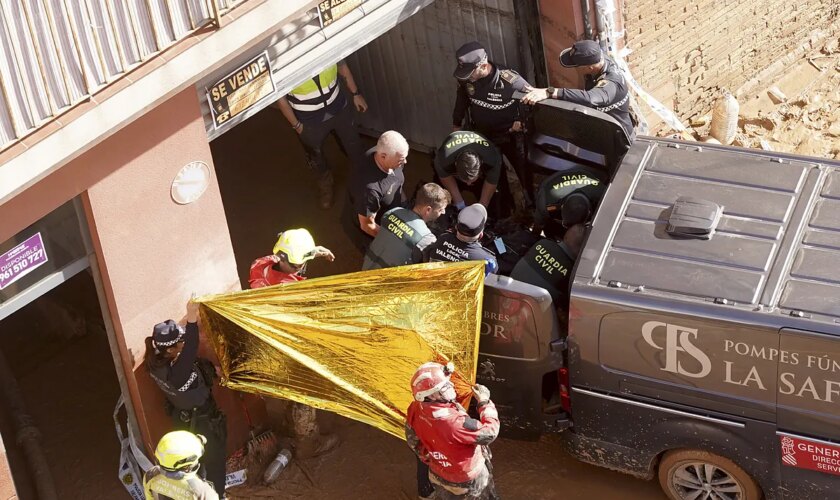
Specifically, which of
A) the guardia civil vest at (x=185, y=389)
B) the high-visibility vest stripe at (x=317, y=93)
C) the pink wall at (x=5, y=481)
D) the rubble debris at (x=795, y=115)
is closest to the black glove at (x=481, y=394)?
the guardia civil vest at (x=185, y=389)

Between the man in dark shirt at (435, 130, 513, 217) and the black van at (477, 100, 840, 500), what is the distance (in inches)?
55.7

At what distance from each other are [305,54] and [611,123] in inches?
93.0

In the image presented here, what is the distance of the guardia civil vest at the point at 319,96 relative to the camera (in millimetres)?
10258

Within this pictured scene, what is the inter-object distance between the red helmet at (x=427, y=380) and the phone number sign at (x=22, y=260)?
2.55m

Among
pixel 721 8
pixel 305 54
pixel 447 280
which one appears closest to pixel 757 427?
pixel 447 280

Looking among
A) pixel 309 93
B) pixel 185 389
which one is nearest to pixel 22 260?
pixel 185 389

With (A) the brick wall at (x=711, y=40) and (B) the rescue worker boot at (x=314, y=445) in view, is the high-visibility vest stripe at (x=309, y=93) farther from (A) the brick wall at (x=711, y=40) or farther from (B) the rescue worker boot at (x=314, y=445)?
(B) the rescue worker boot at (x=314, y=445)

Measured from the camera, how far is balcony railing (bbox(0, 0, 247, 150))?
6.61 metres

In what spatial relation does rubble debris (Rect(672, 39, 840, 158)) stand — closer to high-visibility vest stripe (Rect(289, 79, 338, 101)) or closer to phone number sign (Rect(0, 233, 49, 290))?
high-visibility vest stripe (Rect(289, 79, 338, 101))

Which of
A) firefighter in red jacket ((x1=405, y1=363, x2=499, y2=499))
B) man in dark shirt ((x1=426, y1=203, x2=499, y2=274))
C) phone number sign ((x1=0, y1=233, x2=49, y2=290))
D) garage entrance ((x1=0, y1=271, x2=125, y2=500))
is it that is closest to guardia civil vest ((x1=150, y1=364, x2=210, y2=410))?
phone number sign ((x1=0, y1=233, x2=49, y2=290))

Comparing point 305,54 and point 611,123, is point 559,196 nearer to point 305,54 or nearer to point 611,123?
point 611,123

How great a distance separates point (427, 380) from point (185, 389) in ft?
6.21

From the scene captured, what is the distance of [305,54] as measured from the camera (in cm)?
866

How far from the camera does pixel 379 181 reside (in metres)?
9.09
